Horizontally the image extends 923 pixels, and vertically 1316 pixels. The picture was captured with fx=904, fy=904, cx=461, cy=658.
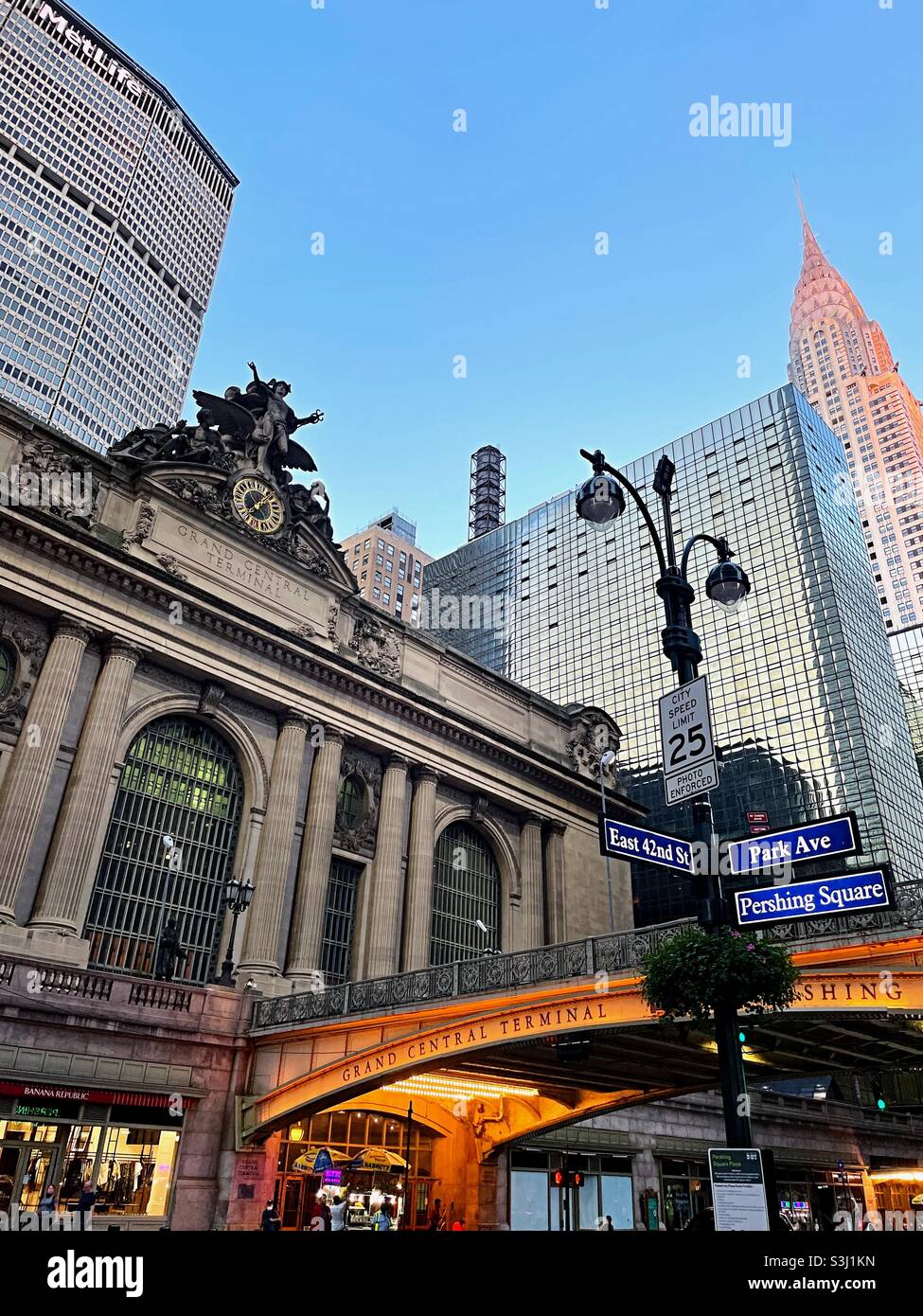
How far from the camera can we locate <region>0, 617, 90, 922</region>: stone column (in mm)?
27062

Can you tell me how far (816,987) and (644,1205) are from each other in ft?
86.4

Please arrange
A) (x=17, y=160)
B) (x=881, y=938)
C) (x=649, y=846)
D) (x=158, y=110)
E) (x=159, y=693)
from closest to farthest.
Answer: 1. (x=649, y=846)
2. (x=881, y=938)
3. (x=159, y=693)
4. (x=17, y=160)
5. (x=158, y=110)

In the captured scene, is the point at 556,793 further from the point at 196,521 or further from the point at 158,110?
the point at 158,110

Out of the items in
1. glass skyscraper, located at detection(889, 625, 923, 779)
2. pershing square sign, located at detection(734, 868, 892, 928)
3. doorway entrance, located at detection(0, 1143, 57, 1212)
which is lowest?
doorway entrance, located at detection(0, 1143, 57, 1212)

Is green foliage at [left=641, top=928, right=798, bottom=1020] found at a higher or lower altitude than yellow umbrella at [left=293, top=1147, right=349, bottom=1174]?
higher

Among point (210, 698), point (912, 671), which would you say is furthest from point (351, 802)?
point (912, 671)

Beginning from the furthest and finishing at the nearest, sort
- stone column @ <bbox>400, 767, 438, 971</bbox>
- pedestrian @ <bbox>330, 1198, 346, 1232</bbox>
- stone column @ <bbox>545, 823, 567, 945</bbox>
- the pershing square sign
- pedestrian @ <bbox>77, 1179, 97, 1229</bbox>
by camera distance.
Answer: stone column @ <bbox>545, 823, 567, 945</bbox>
stone column @ <bbox>400, 767, 438, 971</bbox>
pedestrian @ <bbox>330, 1198, 346, 1232</bbox>
pedestrian @ <bbox>77, 1179, 97, 1229</bbox>
the pershing square sign

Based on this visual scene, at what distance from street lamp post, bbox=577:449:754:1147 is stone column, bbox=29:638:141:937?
21.4 m

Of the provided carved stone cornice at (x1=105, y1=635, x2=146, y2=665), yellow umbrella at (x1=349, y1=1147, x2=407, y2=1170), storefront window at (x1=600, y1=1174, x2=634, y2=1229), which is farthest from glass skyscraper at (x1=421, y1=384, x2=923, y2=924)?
carved stone cornice at (x1=105, y1=635, x2=146, y2=665)

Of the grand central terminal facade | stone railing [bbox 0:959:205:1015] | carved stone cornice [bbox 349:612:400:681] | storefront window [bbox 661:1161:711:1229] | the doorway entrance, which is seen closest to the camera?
the doorway entrance

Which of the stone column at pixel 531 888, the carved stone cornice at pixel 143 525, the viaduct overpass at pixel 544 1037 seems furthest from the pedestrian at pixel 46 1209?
the stone column at pixel 531 888

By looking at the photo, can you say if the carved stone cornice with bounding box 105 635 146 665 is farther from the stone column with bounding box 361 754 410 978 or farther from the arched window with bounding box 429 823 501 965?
the arched window with bounding box 429 823 501 965

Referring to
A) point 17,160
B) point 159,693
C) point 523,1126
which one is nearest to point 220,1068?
point 523,1126

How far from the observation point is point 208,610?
112 feet
